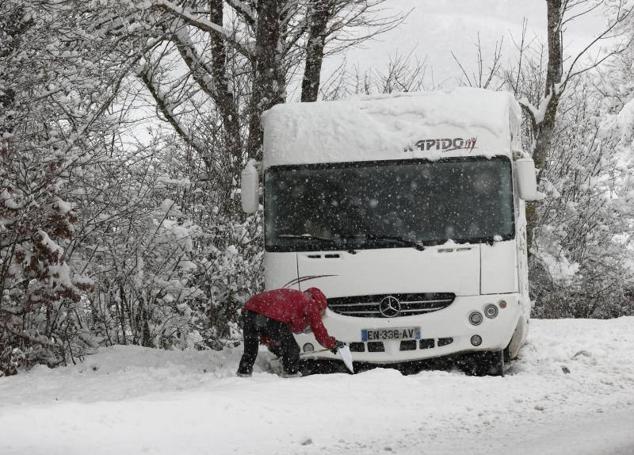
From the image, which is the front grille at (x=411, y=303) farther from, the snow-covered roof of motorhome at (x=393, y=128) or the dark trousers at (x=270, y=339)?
the snow-covered roof of motorhome at (x=393, y=128)

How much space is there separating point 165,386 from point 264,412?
2.66 meters

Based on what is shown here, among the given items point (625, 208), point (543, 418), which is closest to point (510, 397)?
point (543, 418)

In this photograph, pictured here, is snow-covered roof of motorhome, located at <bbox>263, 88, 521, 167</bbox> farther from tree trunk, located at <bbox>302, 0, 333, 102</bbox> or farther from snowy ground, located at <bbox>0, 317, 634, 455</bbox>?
tree trunk, located at <bbox>302, 0, 333, 102</bbox>

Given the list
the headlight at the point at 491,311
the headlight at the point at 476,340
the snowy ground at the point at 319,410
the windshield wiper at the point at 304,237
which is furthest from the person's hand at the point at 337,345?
the headlight at the point at 491,311

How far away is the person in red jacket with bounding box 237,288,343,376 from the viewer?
9258mm

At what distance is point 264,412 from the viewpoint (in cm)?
721

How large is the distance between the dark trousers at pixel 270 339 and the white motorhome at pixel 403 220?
38cm

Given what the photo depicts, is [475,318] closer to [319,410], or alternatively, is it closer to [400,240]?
[400,240]

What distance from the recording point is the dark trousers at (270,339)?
31.4ft

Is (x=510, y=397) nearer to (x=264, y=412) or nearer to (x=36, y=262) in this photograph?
(x=264, y=412)

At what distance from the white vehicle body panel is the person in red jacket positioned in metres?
0.42

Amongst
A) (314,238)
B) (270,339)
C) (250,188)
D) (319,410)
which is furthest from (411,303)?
(319,410)

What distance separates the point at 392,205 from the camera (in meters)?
9.94

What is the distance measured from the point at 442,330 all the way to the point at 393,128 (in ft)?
7.10
